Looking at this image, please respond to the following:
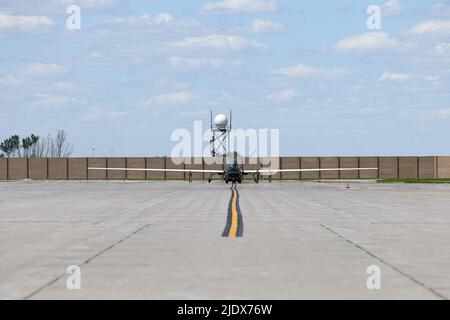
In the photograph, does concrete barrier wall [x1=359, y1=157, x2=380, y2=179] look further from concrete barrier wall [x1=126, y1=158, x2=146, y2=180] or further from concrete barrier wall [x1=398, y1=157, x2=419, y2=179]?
concrete barrier wall [x1=126, y1=158, x2=146, y2=180]

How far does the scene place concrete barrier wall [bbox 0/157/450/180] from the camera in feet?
339

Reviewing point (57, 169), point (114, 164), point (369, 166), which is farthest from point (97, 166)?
point (369, 166)

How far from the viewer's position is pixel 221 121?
92.0 metres

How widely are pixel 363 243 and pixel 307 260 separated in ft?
10.7

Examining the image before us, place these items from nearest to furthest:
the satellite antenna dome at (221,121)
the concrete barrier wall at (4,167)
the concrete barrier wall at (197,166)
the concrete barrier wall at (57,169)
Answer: the satellite antenna dome at (221,121)
the concrete barrier wall at (197,166)
the concrete barrier wall at (57,169)
the concrete barrier wall at (4,167)

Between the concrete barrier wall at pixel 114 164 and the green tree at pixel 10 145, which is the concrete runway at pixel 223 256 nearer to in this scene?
the concrete barrier wall at pixel 114 164

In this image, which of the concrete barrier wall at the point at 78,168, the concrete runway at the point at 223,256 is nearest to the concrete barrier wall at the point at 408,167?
the concrete barrier wall at the point at 78,168

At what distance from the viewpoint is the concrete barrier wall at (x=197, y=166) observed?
10331 cm

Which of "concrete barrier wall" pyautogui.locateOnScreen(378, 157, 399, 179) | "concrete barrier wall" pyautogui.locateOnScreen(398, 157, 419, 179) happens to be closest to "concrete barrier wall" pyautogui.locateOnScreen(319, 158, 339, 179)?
"concrete barrier wall" pyautogui.locateOnScreen(378, 157, 399, 179)

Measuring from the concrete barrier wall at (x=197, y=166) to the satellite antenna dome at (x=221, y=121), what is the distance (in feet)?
39.2

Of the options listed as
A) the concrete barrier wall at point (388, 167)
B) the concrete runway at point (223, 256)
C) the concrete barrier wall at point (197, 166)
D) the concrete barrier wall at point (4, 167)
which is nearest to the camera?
the concrete runway at point (223, 256)

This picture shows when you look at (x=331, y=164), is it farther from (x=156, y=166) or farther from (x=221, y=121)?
(x=156, y=166)
